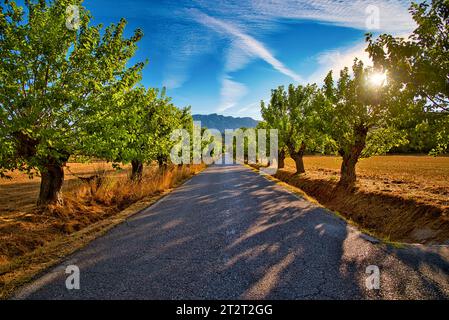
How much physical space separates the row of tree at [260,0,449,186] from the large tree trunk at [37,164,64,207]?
11.2 m

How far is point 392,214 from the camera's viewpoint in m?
10.0

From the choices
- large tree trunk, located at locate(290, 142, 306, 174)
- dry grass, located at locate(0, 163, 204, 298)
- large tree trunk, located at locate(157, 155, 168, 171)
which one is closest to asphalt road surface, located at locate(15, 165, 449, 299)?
dry grass, located at locate(0, 163, 204, 298)

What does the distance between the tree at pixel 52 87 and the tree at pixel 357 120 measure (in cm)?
1140

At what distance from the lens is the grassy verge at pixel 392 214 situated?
7.78 metres

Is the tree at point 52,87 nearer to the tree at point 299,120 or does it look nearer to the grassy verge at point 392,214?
the grassy verge at point 392,214

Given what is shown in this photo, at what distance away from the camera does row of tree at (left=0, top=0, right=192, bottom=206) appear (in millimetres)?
7094

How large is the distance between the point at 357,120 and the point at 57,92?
47.8 feet

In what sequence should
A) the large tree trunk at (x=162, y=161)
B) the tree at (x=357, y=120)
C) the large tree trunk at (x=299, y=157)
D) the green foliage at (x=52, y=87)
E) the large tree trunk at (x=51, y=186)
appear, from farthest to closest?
the large tree trunk at (x=299, y=157), the large tree trunk at (x=162, y=161), the tree at (x=357, y=120), the large tree trunk at (x=51, y=186), the green foliage at (x=52, y=87)

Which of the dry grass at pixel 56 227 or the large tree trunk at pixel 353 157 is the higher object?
the large tree trunk at pixel 353 157

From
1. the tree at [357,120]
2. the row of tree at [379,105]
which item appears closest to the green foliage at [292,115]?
the row of tree at [379,105]

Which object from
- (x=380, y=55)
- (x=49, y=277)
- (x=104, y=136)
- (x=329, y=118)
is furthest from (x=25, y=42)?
(x=329, y=118)

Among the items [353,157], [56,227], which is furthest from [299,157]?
[56,227]

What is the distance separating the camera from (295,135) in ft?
89.7
